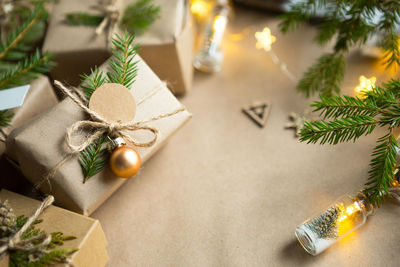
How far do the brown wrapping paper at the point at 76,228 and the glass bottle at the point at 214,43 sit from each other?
0.66 meters

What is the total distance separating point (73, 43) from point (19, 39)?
0.15 metres

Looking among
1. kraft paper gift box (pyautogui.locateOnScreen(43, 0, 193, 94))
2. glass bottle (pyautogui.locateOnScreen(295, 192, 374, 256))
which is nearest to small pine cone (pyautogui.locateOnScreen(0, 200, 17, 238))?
kraft paper gift box (pyautogui.locateOnScreen(43, 0, 193, 94))

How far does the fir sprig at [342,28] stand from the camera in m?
0.77

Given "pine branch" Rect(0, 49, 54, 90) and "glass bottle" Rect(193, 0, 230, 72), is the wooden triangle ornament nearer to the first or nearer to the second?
"glass bottle" Rect(193, 0, 230, 72)

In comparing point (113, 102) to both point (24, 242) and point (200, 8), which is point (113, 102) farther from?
point (200, 8)

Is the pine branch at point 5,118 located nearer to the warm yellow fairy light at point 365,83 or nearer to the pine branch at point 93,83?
the pine branch at point 93,83

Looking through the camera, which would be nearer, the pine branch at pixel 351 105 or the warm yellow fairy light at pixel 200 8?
the pine branch at pixel 351 105

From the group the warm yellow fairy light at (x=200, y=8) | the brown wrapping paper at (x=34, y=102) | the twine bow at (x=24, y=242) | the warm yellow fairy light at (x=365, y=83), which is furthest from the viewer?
the warm yellow fairy light at (x=200, y=8)

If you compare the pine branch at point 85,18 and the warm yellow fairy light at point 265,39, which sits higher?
the pine branch at point 85,18

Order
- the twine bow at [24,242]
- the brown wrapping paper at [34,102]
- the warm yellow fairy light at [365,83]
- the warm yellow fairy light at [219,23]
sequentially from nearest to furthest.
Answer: the twine bow at [24,242]
the brown wrapping paper at [34,102]
the warm yellow fairy light at [365,83]
the warm yellow fairy light at [219,23]

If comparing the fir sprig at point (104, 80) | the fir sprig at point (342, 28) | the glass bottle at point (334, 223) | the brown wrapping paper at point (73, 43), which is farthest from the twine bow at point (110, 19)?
the glass bottle at point (334, 223)

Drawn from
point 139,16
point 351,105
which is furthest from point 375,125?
point 139,16

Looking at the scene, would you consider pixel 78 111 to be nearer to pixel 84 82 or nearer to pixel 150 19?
pixel 84 82

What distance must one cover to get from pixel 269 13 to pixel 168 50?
540mm
